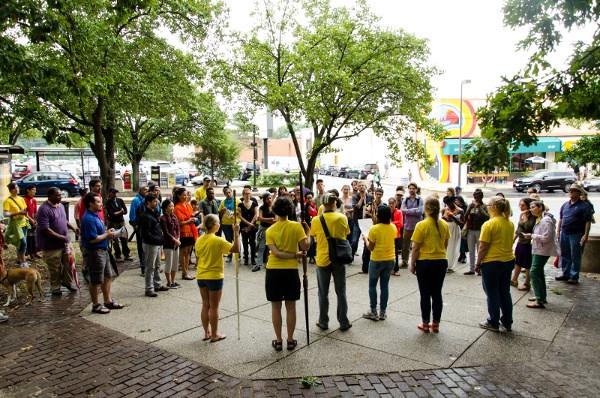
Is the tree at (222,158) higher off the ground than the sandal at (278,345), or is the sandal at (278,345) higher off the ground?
the tree at (222,158)

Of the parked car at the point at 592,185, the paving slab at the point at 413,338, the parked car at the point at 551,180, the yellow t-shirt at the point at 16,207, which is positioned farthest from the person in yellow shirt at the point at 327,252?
the parked car at the point at 592,185

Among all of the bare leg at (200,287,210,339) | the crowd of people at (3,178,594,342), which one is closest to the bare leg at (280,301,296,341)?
the crowd of people at (3,178,594,342)

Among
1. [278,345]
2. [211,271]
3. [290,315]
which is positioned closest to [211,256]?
[211,271]

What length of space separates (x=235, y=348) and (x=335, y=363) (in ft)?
4.12

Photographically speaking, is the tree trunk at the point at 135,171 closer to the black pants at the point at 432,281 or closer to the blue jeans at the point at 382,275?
the blue jeans at the point at 382,275

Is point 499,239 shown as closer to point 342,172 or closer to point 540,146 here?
point 540,146

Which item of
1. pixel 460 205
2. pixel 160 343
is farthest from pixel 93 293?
pixel 460 205

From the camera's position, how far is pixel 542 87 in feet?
18.2

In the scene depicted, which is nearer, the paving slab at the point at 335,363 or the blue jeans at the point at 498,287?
the paving slab at the point at 335,363

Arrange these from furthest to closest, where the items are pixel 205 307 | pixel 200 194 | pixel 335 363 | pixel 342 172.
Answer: pixel 342 172 → pixel 200 194 → pixel 205 307 → pixel 335 363

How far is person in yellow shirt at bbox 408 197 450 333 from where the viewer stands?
18.7 ft

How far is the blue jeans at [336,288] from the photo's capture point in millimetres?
5754

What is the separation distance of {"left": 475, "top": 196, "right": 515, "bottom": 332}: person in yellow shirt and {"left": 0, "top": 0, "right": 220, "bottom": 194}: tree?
569 centimetres

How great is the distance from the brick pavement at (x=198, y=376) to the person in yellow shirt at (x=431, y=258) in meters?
1.11
